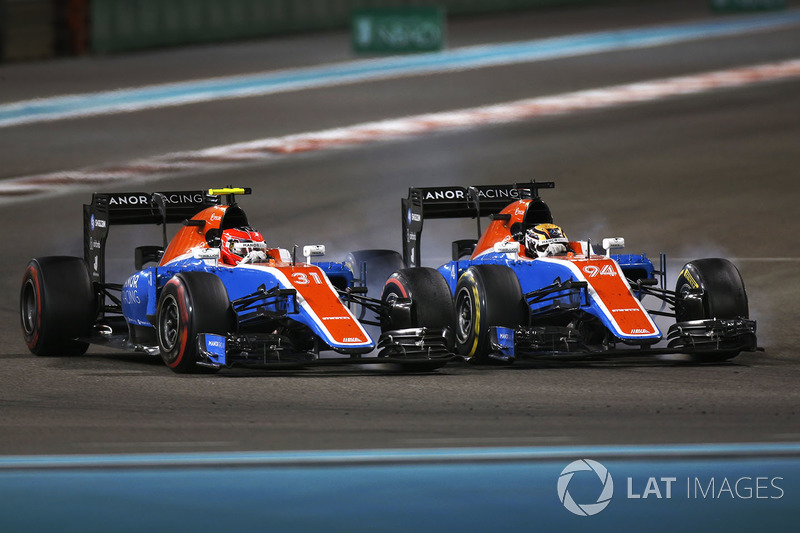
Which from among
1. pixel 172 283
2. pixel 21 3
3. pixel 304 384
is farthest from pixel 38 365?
pixel 21 3

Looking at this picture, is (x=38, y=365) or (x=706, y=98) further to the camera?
(x=706, y=98)

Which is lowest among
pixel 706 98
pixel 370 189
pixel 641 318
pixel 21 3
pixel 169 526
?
pixel 169 526

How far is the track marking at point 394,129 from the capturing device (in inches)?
1079

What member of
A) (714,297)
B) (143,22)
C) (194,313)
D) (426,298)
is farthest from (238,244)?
(143,22)

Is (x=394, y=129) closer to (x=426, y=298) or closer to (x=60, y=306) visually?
(x=60, y=306)

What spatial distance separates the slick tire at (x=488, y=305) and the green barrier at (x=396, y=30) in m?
27.3

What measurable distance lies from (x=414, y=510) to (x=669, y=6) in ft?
157

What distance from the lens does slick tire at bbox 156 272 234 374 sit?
45.8ft

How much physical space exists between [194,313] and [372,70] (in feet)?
86.6

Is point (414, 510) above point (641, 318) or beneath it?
beneath

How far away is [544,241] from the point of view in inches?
622

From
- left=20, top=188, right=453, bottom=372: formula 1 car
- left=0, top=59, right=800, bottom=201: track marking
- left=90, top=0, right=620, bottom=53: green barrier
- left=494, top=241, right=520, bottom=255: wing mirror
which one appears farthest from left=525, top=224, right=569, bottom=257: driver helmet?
left=90, top=0, right=620, bottom=53: green barrier

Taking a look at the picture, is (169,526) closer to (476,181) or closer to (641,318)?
(641,318)

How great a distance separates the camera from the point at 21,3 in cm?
3856
